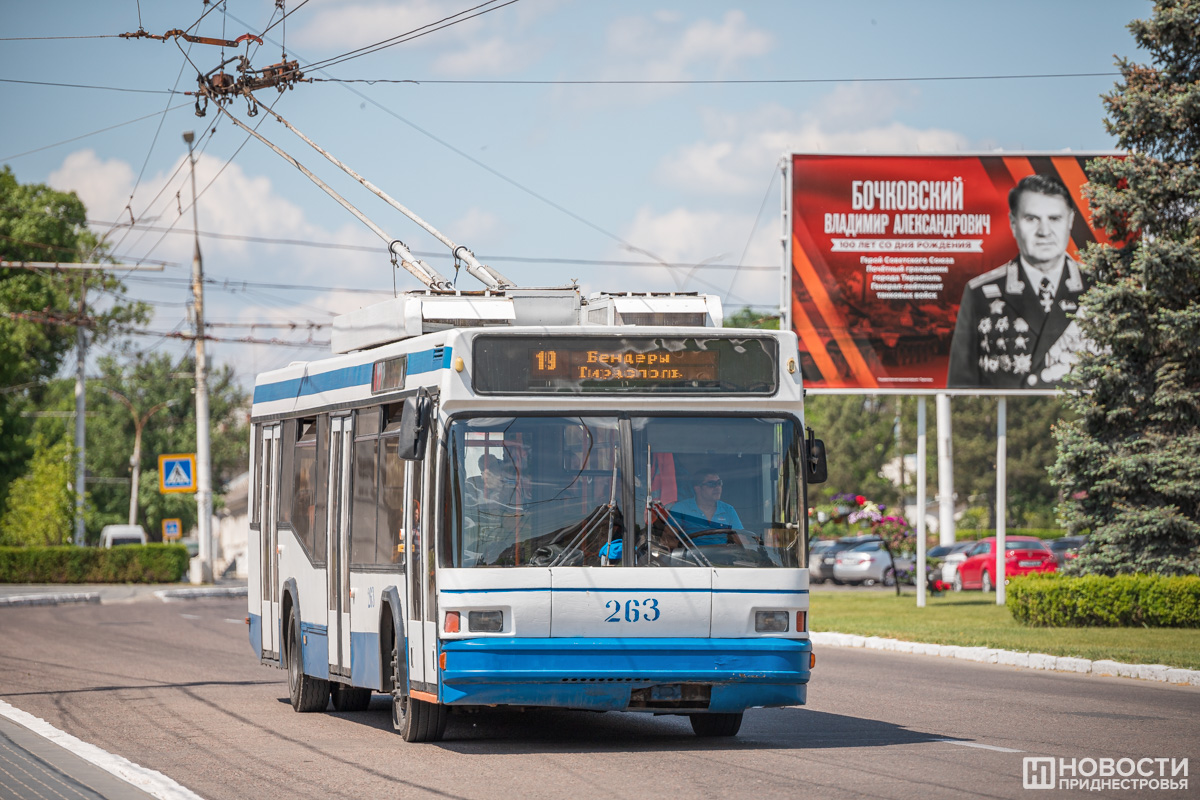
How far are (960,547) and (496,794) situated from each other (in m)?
36.4

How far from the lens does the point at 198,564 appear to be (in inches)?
1842

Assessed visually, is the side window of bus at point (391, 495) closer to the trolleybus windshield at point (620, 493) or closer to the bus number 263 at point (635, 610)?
the trolleybus windshield at point (620, 493)

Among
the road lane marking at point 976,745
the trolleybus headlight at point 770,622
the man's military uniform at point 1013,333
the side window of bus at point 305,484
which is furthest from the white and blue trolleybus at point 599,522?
the man's military uniform at point 1013,333

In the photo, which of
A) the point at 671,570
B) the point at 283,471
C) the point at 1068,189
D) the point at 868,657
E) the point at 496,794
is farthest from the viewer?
the point at 1068,189

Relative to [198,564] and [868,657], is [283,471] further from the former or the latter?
[198,564]

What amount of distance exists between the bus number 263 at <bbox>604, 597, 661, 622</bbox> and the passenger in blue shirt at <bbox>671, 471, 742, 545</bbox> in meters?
0.54

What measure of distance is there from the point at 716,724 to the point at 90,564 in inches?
1585

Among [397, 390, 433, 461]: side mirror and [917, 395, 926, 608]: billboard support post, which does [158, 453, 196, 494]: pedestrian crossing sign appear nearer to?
[917, 395, 926, 608]: billboard support post

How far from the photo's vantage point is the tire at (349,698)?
14258mm

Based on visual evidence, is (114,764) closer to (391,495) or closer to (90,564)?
(391,495)

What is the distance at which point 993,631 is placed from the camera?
24.2 m

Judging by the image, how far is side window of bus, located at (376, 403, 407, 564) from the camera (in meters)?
11.6

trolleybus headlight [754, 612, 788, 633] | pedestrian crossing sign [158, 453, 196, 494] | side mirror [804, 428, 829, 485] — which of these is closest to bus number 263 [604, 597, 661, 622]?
trolleybus headlight [754, 612, 788, 633]

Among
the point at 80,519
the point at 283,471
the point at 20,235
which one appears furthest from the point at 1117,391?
the point at 20,235
